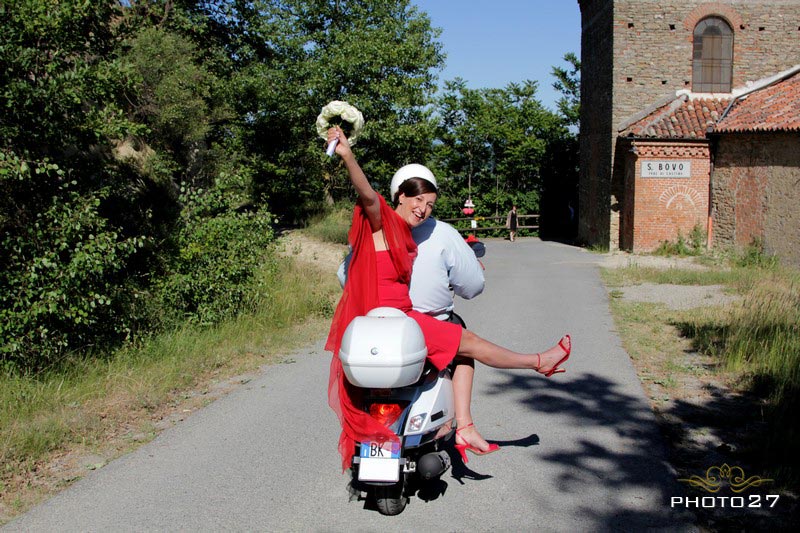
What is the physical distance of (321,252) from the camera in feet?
72.9

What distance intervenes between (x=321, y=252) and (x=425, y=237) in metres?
17.9

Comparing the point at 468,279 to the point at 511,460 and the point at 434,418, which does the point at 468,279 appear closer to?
the point at 434,418

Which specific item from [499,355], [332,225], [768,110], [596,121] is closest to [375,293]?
[499,355]

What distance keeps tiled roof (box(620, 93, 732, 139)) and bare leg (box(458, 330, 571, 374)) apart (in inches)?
787


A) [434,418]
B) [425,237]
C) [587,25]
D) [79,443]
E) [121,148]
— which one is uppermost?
[587,25]

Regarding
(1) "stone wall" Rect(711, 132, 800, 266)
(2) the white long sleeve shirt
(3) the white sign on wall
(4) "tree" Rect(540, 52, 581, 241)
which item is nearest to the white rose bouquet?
(2) the white long sleeve shirt

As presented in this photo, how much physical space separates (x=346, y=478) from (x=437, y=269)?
160cm

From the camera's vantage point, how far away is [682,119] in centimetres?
2381

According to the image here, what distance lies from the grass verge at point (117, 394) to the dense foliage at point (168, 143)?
0.47m

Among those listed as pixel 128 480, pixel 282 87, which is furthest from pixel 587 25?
pixel 128 480

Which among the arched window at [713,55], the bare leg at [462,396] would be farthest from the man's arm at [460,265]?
the arched window at [713,55]

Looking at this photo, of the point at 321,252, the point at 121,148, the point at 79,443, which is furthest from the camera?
the point at 321,252

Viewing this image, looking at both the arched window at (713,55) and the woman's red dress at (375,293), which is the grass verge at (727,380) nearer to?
the woman's red dress at (375,293)

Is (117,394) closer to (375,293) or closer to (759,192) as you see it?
(375,293)
